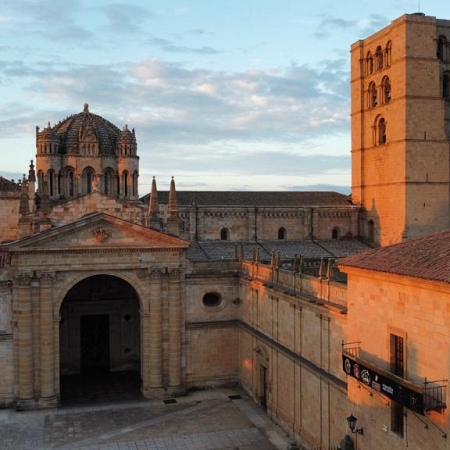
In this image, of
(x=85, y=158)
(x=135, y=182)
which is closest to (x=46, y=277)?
(x=85, y=158)

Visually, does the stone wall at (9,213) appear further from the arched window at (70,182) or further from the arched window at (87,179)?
the arched window at (87,179)

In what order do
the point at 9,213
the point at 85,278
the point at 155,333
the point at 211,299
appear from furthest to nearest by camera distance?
the point at 9,213, the point at 211,299, the point at 85,278, the point at 155,333

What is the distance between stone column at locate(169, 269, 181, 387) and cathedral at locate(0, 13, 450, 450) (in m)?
0.08

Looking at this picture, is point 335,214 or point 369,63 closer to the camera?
point 369,63

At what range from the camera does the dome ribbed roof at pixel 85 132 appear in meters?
46.3

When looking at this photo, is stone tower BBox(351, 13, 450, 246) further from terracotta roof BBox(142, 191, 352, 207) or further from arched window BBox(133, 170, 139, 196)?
arched window BBox(133, 170, 139, 196)

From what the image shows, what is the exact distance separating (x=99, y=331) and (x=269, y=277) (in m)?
14.6

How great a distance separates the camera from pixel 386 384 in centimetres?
1791

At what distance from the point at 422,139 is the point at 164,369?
24.9 m

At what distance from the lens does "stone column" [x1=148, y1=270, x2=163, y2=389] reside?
1336 inches

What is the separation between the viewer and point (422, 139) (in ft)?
142

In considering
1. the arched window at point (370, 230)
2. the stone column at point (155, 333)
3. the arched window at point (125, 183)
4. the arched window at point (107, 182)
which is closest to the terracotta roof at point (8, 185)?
the arched window at point (107, 182)

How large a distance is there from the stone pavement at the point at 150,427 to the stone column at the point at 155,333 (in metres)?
1.43

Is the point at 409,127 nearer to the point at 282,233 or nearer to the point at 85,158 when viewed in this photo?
the point at 282,233
